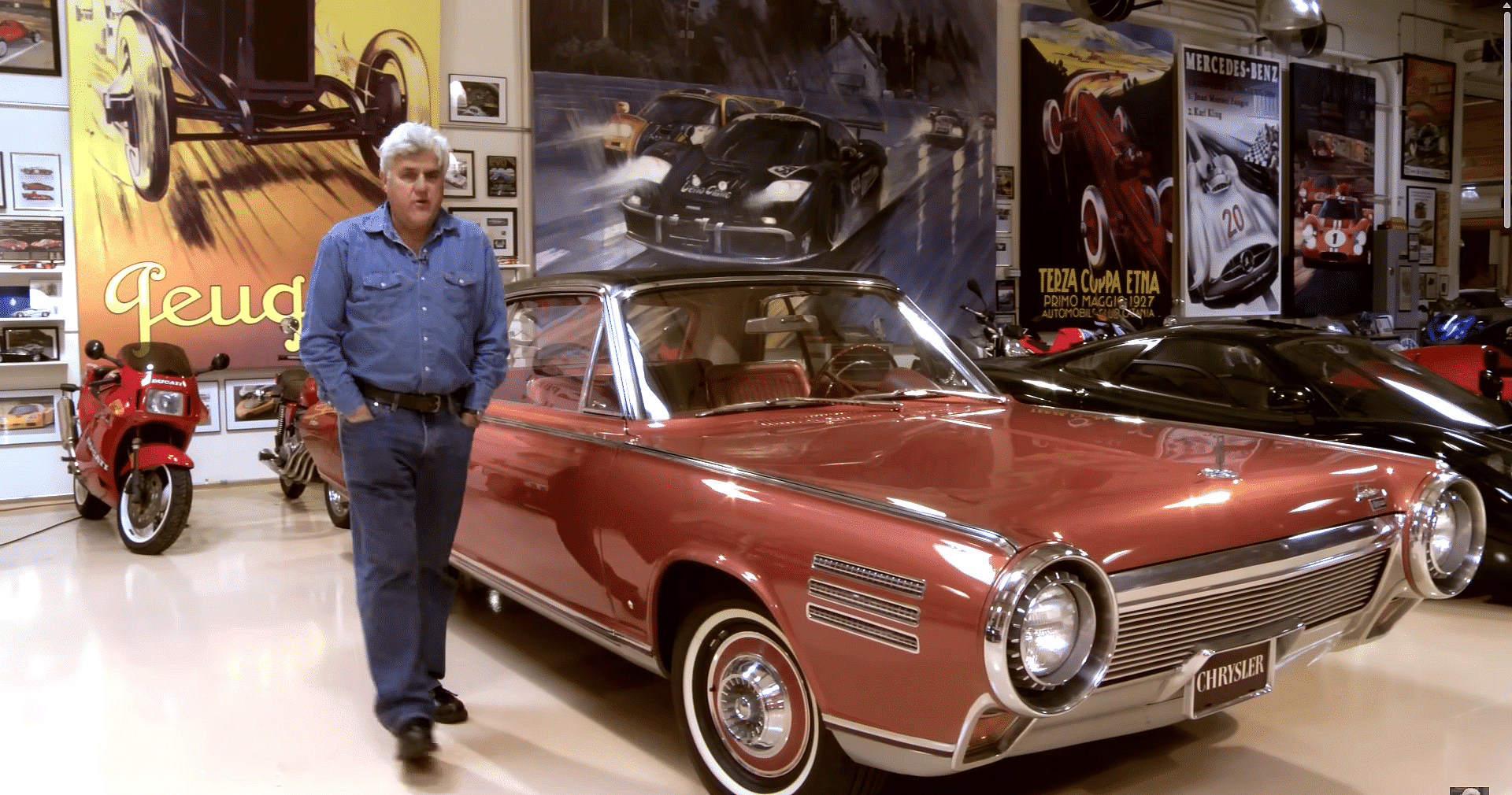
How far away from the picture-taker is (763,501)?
2.27m

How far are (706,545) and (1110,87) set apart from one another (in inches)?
381

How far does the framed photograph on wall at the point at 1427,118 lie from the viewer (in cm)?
1358

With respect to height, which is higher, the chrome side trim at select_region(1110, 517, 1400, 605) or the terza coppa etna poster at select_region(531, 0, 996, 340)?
the terza coppa etna poster at select_region(531, 0, 996, 340)

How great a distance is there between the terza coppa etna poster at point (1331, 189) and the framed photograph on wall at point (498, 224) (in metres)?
8.87

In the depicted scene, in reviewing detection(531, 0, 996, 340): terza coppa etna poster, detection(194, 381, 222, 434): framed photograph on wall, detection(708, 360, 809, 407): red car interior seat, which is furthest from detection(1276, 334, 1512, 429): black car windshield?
detection(194, 381, 222, 434): framed photograph on wall

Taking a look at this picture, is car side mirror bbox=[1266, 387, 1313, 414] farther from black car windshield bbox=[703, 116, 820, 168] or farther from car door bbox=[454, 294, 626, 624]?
black car windshield bbox=[703, 116, 820, 168]

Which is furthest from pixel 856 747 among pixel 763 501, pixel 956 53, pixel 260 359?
pixel 956 53

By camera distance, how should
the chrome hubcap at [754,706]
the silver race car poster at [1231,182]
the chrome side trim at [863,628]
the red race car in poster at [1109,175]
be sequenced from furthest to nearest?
the silver race car poster at [1231,182]
the red race car in poster at [1109,175]
the chrome hubcap at [754,706]
the chrome side trim at [863,628]

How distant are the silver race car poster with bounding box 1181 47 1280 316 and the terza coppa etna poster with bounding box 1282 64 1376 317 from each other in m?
0.36

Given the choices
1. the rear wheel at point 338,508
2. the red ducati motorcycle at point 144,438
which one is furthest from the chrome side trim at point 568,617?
the red ducati motorcycle at point 144,438

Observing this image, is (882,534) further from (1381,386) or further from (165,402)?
(165,402)

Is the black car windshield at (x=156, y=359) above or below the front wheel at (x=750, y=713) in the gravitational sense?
above

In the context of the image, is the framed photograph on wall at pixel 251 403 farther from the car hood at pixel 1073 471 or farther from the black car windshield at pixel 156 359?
the car hood at pixel 1073 471

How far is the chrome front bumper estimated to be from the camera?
1923 mm
